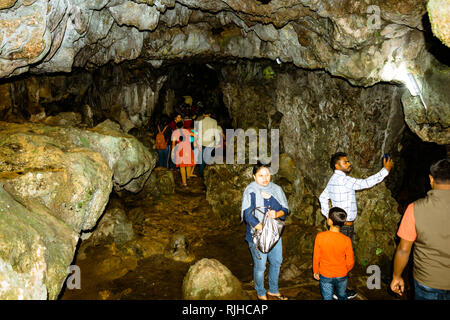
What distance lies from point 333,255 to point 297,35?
4791 mm

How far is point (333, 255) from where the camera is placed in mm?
3490

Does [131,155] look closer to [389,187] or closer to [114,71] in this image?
[114,71]

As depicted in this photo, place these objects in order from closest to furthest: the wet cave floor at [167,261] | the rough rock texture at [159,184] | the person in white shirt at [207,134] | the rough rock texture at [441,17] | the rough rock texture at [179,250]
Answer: the rough rock texture at [441,17], the wet cave floor at [167,261], the rough rock texture at [179,250], the person in white shirt at [207,134], the rough rock texture at [159,184]

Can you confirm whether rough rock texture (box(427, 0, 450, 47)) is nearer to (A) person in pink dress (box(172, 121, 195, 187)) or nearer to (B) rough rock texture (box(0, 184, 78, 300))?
(B) rough rock texture (box(0, 184, 78, 300))

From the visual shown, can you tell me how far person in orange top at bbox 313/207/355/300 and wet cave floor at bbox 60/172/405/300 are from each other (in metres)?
1.10

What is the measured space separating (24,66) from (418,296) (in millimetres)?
5701

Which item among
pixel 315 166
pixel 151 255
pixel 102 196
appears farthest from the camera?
pixel 315 166

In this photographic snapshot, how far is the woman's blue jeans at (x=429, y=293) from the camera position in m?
2.69

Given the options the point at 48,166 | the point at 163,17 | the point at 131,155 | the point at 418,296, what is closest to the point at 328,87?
the point at 163,17

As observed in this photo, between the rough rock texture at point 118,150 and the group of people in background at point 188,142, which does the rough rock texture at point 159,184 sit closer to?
the group of people in background at point 188,142

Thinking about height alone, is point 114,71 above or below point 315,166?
above

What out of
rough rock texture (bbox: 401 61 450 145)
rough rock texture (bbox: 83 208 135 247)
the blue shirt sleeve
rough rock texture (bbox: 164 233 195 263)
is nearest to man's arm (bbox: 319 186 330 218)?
the blue shirt sleeve

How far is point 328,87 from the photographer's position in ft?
24.1

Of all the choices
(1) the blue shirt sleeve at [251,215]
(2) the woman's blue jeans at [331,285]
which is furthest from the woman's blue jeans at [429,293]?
(1) the blue shirt sleeve at [251,215]
